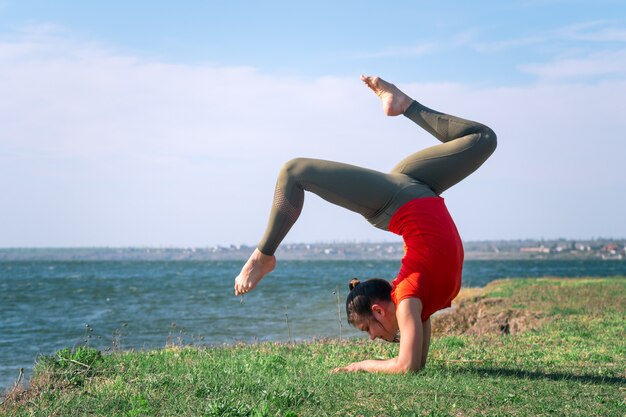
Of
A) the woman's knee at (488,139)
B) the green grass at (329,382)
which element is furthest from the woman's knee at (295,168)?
the green grass at (329,382)

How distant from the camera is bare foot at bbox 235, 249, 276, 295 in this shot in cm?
667

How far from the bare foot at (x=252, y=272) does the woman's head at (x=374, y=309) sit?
94cm

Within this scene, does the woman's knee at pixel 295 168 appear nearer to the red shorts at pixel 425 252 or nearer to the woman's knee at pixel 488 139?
the red shorts at pixel 425 252

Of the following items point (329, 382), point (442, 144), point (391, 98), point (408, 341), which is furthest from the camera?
point (442, 144)

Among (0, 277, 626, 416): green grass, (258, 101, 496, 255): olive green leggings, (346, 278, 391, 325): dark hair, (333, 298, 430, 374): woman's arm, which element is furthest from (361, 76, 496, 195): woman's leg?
(0, 277, 626, 416): green grass

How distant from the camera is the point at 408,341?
22.3 feet

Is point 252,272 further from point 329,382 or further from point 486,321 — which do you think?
point 486,321

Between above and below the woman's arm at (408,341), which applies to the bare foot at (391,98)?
above

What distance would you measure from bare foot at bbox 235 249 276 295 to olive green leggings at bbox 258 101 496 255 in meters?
0.07

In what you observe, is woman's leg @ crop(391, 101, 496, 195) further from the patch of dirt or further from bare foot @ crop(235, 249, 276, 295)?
the patch of dirt

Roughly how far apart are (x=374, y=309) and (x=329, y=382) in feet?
2.70

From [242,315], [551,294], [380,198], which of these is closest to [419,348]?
[380,198]

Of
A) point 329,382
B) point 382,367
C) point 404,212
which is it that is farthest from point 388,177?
point 329,382

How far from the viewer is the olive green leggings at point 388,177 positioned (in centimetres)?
665
